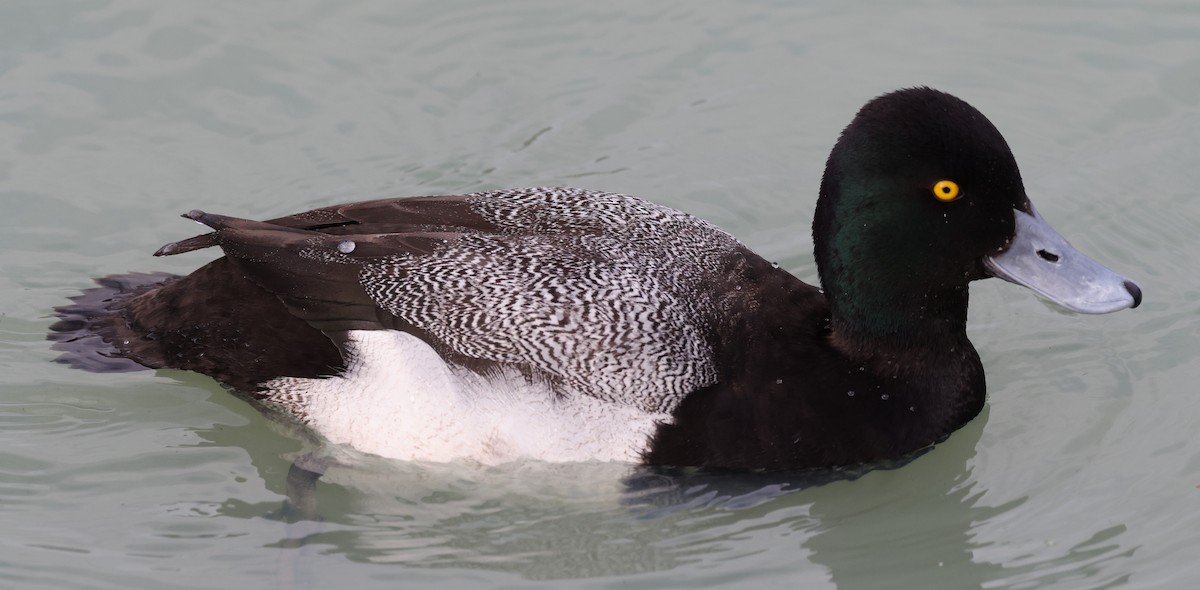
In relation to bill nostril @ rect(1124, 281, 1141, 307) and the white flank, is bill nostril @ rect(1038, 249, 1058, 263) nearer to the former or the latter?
bill nostril @ rect(1124, 281, 1141, 307)

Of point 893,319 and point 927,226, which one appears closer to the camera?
point 927,226

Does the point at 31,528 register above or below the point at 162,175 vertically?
below

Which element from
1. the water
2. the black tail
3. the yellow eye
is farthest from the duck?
the black tail

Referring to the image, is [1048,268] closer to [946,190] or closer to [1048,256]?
[1048,256]

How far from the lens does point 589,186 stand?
749 centimetres

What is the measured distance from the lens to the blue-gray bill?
209 inches

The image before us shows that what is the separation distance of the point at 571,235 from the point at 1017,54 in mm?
3714

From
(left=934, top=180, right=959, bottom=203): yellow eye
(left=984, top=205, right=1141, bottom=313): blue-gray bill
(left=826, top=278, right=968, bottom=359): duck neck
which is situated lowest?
(left=826, top=278, right=968, bottom=359): duck neck

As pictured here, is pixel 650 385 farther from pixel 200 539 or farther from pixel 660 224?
pixel 200 539

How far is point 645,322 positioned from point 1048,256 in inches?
59.7

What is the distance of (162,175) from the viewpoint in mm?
7457

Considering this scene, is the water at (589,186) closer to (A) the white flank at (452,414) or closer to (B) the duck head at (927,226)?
(A) the white flank at (452,414)

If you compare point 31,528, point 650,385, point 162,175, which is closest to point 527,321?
point 650,385

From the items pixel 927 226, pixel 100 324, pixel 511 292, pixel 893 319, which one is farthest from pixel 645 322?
pixel 100 324
